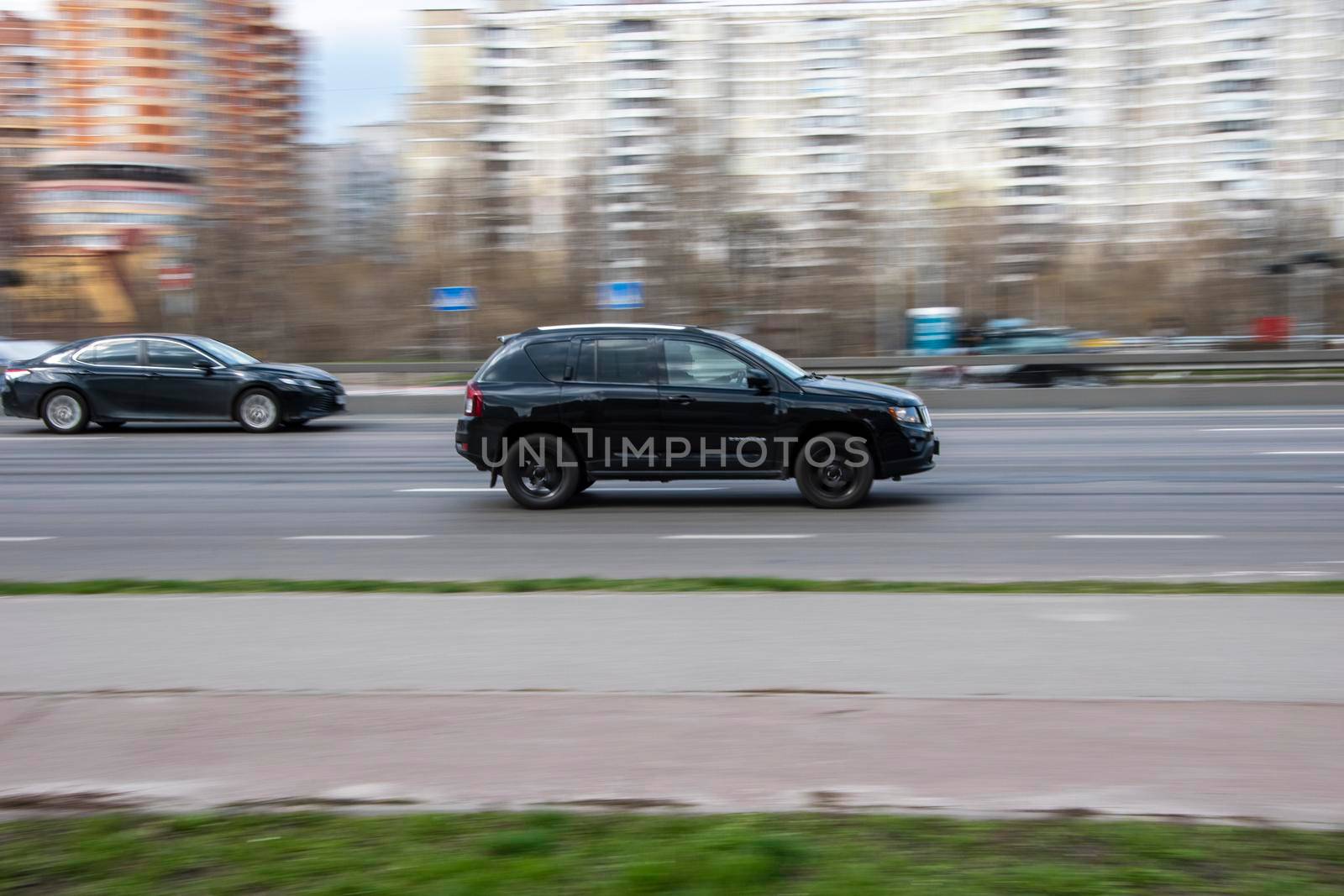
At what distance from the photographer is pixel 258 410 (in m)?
20.0

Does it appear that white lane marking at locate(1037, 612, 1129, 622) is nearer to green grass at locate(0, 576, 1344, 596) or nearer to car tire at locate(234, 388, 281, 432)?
green grass at locate(0, 576, 1344, 596)

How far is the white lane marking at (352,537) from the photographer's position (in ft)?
34.3

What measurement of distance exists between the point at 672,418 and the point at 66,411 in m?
12.7

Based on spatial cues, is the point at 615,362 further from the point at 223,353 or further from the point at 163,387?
the point at 163,387

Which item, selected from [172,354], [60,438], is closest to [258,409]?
[172,354]

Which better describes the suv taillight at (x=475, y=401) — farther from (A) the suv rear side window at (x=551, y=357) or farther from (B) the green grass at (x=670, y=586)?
(B) the green grass at (x=670, y=586)

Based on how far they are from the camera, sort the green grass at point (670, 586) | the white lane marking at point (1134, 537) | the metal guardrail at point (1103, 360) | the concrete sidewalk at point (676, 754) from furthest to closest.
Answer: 1. the metal guardrail at point (1103, 360)
2. the white lane marking at point (1134, 537)
3. the green grass at point (670, 586)
4. the concrete sidewalk at point (676, 754)

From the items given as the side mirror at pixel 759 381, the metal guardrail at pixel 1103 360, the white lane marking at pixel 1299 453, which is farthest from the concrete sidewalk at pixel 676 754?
the metal guardrail at pixel 1103 360

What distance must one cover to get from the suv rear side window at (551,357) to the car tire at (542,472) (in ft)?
1.87

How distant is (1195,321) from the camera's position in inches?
2520

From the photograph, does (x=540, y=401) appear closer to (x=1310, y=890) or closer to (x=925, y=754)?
A: (x=925, y=754)

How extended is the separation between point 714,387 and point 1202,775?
774 cm

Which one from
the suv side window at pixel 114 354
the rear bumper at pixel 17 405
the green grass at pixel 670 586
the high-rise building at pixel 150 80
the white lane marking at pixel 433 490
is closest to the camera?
the green grass at pixel 670 586

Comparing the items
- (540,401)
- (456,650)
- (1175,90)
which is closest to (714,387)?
(540,401)
